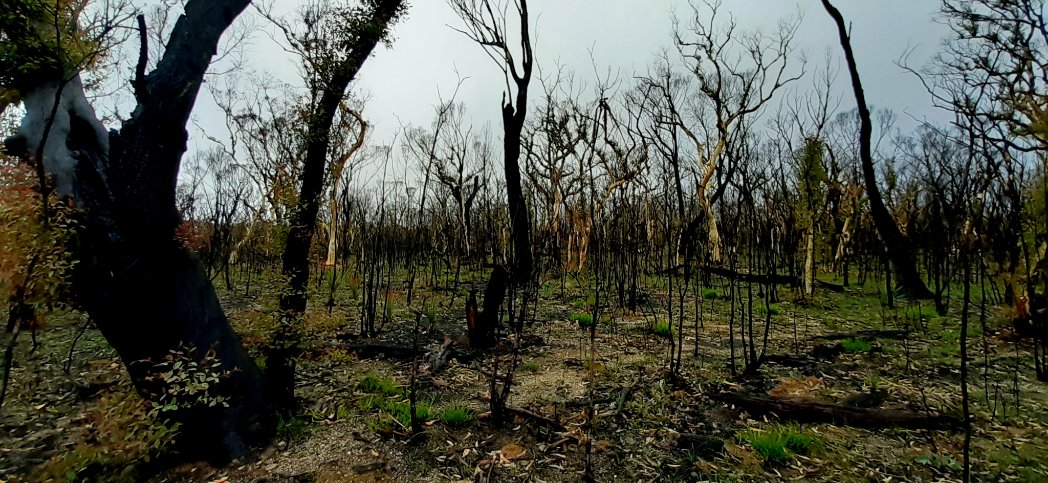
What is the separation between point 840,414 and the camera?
12.8ft

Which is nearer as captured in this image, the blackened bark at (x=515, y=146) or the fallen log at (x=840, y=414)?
the fallen log at (x=840, y=414)

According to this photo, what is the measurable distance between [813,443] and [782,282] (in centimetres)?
1262

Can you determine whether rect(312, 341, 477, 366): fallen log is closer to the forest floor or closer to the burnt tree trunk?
the forest floor

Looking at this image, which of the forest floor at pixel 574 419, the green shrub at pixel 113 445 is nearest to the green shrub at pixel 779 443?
the forest floor at pixel 574 419

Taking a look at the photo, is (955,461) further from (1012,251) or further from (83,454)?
(83,454)

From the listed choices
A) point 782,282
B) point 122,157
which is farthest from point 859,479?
point 782,282

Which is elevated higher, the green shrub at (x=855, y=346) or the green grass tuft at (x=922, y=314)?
the green grass tuft at (x=922, y=314)

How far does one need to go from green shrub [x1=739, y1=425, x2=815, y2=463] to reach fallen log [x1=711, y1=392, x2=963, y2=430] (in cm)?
42

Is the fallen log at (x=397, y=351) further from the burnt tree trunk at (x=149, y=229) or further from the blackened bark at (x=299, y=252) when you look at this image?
the burnt tree trunk at (x=149, y=229)

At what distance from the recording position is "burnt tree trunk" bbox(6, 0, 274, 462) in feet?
10.1

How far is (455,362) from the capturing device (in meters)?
5.95

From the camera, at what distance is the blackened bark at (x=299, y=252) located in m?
4.01

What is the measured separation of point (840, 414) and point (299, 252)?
196 inches

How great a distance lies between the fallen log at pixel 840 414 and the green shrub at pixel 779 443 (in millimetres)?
424
